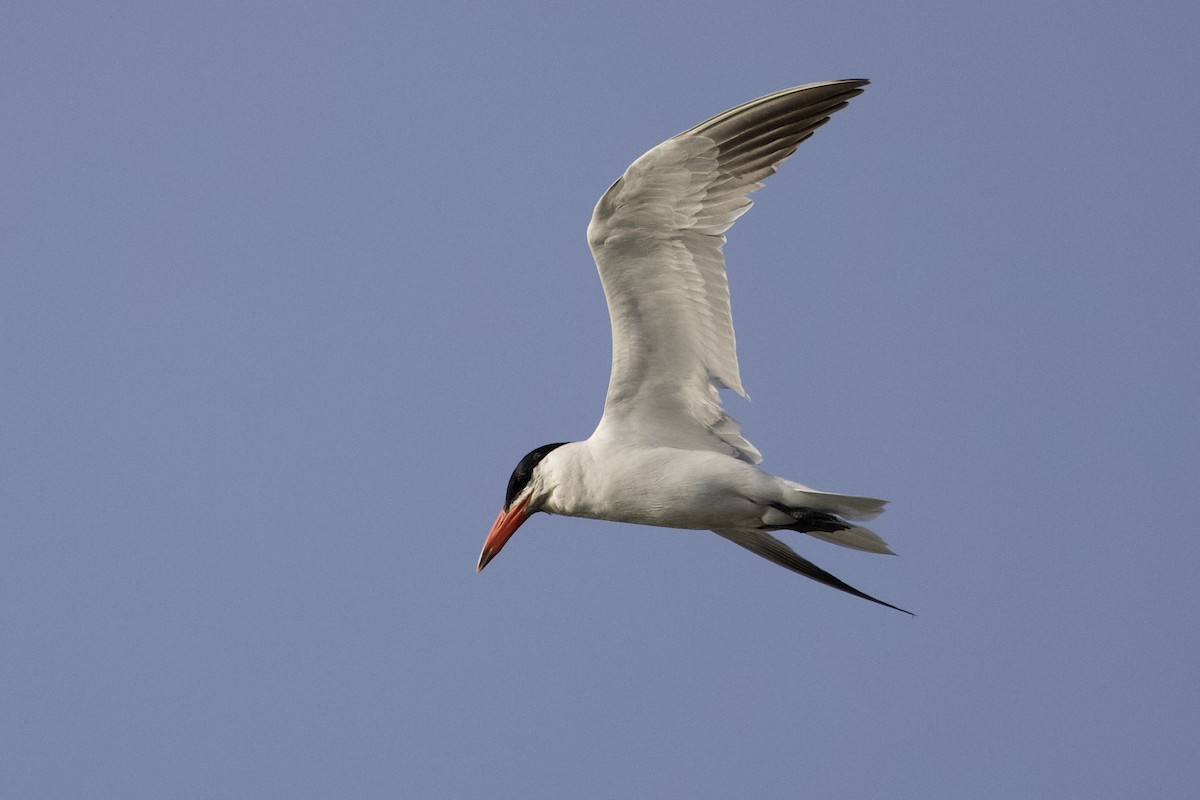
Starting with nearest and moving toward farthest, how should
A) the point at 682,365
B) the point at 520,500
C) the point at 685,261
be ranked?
the point at 685,261, the point at 682,365, the point at 520,500

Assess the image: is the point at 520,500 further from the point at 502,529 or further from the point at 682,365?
the point at 682,365

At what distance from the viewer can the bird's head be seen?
9.44m

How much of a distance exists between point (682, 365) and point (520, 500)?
1.31m

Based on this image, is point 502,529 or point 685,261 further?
point 502,529

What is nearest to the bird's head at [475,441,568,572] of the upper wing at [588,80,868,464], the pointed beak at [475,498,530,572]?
the pointed beak at [475,498,530,572]

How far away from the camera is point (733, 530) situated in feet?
31.7

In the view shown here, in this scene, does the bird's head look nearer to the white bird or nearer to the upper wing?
the white bird

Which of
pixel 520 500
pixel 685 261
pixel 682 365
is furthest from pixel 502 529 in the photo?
pixel 685 261

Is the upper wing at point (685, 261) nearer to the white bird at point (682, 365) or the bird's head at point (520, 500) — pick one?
the white bird at point (682, 365)

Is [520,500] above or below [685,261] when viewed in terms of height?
below

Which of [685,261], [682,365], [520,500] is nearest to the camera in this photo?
[685,261]

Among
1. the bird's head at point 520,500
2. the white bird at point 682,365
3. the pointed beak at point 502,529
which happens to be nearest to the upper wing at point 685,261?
the white bird at point 682,365

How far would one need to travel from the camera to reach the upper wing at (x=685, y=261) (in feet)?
28.4

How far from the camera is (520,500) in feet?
31.2
